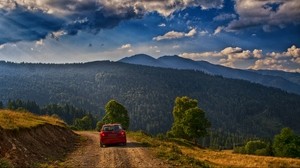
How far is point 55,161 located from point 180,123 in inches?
3117

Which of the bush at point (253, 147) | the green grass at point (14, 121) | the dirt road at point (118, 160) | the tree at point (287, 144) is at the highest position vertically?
the green grass at point (14, 121)

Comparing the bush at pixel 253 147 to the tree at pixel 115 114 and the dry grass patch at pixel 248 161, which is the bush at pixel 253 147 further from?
the dry grass patch at pixel 248 161

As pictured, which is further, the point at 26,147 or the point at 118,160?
the point at 26,147

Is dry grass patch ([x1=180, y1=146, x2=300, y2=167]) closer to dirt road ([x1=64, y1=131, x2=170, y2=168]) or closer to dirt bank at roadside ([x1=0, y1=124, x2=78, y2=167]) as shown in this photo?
dirt road ([x1=64, y1=131, x2=170, y2=168])

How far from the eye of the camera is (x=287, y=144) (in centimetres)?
10694

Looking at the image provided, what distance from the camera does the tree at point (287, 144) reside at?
4144 inches

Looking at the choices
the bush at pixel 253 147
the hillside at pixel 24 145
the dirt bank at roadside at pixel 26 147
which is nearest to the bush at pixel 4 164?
the hillside at pixel 24 145

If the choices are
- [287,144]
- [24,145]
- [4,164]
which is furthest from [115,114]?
[4,164]

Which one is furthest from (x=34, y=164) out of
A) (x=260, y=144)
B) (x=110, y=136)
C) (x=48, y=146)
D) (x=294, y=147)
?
(x=260, y=144)

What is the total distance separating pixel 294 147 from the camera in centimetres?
10475

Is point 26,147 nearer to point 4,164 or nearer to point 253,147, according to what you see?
point 4,164

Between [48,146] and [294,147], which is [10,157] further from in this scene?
[294,147]

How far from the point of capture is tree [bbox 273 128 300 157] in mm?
105250

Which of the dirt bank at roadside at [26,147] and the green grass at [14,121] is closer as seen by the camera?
the dirt bank at roadside at [26,147]
